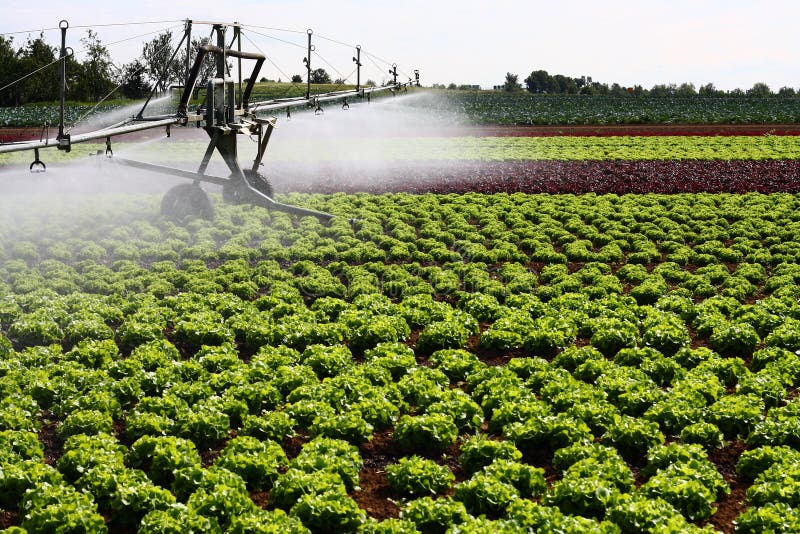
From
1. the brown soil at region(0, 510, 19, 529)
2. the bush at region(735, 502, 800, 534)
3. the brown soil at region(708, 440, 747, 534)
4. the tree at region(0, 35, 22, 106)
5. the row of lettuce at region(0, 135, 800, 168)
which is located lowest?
the brown soil at region(708, 440, 747, 534)

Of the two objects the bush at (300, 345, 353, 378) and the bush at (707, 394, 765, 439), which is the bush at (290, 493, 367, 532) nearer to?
the bush at (300, 345, 353, 378)

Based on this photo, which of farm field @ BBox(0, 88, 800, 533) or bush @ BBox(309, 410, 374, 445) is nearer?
farm field @ BBox(0, 88, 800, 533)

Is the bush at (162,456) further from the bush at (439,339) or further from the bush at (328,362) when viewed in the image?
the bush at (439,339)

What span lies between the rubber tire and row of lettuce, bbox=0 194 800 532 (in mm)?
1631

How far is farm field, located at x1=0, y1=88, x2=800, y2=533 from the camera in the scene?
854 cm

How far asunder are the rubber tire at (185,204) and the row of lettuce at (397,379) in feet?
5.35

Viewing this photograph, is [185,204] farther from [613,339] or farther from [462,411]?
[462,411]

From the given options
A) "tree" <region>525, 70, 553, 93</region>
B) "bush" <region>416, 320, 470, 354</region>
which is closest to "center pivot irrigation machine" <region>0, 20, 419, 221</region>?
"bush" <region>416, 320, 470, 354</region>

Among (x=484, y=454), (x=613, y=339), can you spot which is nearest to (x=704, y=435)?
(x=484, y=454)

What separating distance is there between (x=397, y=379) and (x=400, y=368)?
0.18m

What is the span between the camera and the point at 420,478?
9.02 metres

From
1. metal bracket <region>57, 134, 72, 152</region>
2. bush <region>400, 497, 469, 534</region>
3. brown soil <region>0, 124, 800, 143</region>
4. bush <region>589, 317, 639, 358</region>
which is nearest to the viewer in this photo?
bush <region>400, 497, 469, 534</region>

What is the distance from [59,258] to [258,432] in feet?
34.7

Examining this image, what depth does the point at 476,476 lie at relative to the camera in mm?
8867
